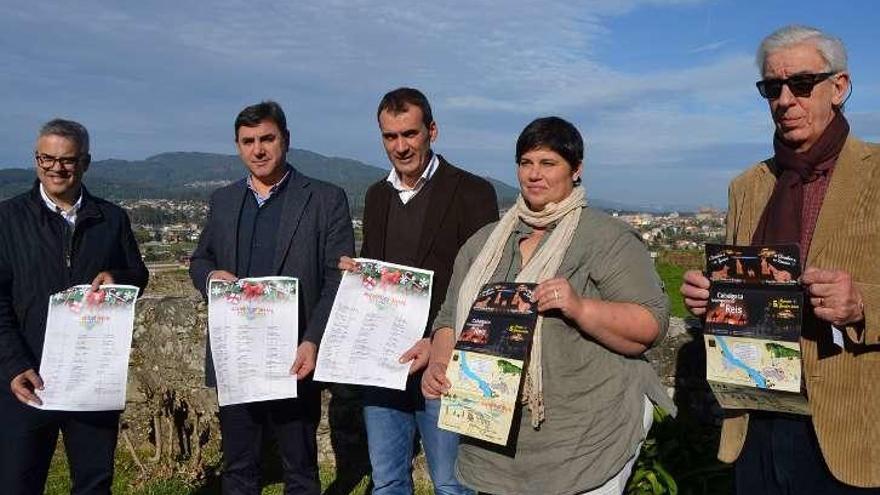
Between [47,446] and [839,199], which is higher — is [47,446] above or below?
below

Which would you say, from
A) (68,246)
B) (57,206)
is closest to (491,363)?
(68,246)

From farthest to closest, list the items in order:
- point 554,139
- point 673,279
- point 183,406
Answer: point 673,279
point 183,406
point 554,139

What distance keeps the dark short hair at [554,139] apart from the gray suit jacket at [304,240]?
1471 millimetres

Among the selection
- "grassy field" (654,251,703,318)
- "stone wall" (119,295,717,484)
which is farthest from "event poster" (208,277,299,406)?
"grassy field" (654,251,703,318)

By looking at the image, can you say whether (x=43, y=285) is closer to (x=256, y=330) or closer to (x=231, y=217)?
(x=231, y=217)

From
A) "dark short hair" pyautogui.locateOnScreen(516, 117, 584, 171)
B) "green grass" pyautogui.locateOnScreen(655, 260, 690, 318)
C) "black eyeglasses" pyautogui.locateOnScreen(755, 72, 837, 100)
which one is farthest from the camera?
"green grass" pyautogui.locateOnScreen(655, 260, 690, 318)

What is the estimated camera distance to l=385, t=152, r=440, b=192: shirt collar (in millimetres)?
4008

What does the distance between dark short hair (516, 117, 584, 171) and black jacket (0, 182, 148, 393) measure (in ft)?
8.17

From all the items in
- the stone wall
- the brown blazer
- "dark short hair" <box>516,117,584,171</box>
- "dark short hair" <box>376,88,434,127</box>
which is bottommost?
the stone wall

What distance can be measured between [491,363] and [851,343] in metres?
1.25

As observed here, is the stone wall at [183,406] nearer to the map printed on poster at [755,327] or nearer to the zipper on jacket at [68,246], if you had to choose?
the zipper on jacket at [68,246]

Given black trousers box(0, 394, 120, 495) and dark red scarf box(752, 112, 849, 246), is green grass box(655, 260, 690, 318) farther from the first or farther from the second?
dark red scarf box(752, 112, 849, 246)

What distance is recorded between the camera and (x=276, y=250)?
4.06 meters

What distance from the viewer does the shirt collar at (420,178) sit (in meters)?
4.01
